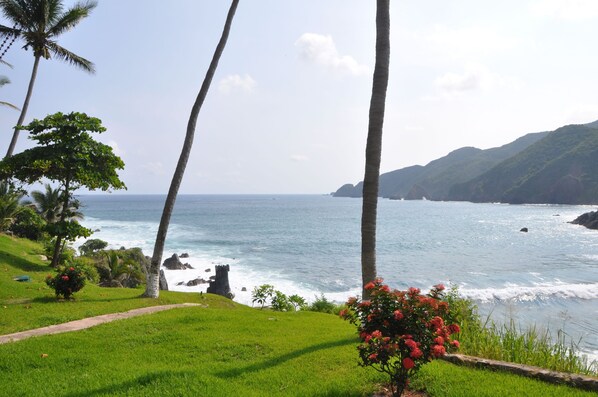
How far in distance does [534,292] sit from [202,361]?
2619 cm

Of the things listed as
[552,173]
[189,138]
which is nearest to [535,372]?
[189,138]

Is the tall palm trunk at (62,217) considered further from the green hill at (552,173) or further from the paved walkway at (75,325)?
the green hill at (552,173)

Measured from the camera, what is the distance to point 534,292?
1056 inches

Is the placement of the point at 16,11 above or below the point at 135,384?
above

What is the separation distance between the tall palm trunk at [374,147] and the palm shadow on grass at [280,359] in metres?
1.21

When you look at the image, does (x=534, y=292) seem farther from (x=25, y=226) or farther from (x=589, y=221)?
(x=589, y=221)

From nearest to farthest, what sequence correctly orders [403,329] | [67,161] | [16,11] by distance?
1. [403,329]
2. [67,161]
3. [16,11]


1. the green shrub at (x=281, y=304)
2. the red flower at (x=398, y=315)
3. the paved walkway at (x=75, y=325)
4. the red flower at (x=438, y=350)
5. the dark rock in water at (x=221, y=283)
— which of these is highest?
the red flower at (x=398, y=315)

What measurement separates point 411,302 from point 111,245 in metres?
52.5

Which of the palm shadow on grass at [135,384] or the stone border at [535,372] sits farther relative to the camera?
the stone border at [535,372]

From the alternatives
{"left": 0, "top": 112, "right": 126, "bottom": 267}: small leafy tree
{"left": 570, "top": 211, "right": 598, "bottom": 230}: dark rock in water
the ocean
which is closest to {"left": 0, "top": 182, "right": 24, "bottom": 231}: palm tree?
{"left": 0, "top": 112, "right": 126, "bottom": 267}: small leafy tree

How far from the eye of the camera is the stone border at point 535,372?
246 inches

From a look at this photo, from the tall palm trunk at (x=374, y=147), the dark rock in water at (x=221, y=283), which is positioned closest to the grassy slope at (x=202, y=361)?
the tall palm trunk at (x=374, y=147)

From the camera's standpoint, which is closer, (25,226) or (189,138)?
(189,138)
